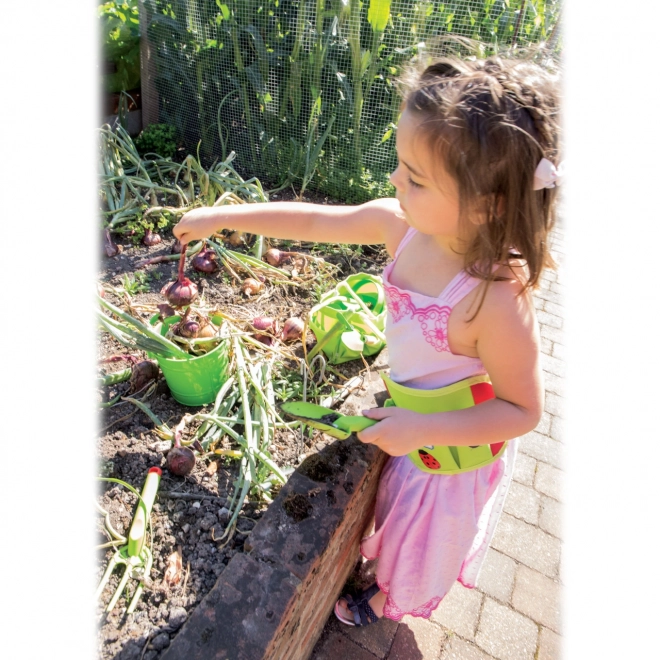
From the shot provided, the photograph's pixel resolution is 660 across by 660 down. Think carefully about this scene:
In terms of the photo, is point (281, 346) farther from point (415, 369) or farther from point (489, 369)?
point (489, 369)

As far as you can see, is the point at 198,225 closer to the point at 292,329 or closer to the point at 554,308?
the point at 292,329

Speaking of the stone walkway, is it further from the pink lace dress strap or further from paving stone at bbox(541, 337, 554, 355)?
the pink lace dress strap

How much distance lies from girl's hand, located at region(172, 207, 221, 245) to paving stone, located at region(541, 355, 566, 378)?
216cm

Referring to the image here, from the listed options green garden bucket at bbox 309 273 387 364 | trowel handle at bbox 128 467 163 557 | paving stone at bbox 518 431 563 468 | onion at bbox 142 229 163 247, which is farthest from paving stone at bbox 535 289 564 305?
trowel handle at bbox 128 467 163 557

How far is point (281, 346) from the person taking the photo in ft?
6.84

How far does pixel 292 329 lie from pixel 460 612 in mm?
1209

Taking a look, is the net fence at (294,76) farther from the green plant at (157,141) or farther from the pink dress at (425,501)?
the pink dress at (425,501)

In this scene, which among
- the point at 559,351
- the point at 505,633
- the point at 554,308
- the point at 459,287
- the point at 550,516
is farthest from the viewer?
the point at 554,308

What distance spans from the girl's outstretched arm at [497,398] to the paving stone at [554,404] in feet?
5.50

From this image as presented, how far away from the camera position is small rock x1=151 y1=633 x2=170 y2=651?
46.4 inches

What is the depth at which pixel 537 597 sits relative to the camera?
1816mm

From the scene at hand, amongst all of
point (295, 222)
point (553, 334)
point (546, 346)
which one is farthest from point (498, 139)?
point (553, 334)

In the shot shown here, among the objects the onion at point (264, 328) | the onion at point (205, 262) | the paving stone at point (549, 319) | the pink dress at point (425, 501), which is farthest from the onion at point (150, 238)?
the paving stone at point (549, 319)

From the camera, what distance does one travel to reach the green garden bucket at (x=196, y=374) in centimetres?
162
